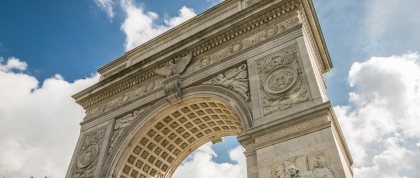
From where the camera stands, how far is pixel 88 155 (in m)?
15.8

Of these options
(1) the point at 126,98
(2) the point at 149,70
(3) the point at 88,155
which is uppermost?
(2) the point at 149,70

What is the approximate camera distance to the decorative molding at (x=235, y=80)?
42.8ft

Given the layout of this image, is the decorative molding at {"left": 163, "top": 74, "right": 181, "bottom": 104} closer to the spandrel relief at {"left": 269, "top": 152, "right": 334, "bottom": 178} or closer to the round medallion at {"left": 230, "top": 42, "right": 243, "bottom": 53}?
the round medallion at {"left": 230, "top": 42, "right": 243, "bottom": 53}

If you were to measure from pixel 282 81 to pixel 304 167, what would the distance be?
3854mm

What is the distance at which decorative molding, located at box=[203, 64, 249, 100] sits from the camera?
1305cm

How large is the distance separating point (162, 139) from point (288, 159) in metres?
8.33

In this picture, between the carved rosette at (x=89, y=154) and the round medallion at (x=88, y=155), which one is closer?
the carved rosette at (x=89, y=154)

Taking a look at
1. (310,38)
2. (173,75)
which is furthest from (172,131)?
(310,38)

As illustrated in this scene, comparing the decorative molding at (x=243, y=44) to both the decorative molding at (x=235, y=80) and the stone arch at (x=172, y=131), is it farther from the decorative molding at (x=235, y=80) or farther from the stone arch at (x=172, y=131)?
the stone arch at (x=172, y=131)

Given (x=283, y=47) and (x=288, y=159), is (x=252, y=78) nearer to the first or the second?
(x=283, y=47)

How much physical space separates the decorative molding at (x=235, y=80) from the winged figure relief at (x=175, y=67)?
1.95 meters

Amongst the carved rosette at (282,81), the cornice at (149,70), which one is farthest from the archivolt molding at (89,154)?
the carved rosette at (282,81)

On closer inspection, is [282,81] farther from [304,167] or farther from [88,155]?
[88,155]

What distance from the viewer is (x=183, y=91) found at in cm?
1499
